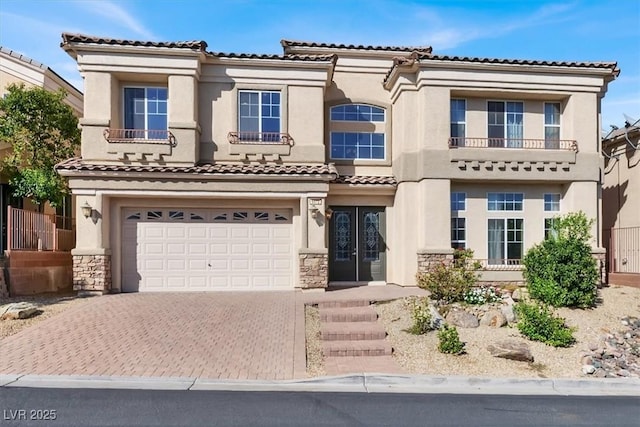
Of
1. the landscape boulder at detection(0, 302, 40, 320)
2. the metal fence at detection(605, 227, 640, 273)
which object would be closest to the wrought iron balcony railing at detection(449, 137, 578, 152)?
the metal fence at detection(605, 227, 640, 273)

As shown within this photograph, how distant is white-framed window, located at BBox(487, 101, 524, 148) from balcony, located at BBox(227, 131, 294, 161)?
6.71 meters

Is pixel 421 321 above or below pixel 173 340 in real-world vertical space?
above

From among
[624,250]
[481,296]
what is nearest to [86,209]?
[481,296]

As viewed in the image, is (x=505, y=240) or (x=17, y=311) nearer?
(x=17, y=311)

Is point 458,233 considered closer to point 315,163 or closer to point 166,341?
point 315,163

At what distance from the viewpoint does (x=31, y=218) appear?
44.0 ft

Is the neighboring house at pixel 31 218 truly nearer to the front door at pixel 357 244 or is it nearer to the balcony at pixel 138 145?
the balcony at pixel 138 145

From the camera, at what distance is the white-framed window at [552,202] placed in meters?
15.0

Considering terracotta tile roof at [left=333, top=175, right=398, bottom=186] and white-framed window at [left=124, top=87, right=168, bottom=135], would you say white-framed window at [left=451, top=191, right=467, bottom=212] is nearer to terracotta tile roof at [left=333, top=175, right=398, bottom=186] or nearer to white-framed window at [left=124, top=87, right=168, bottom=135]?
terracotta tile roof at [left=333, top=175, right=398, bottom=186]

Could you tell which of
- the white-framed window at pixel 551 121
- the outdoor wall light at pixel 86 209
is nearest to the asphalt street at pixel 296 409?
the outdoor wall light at pixel 86 209

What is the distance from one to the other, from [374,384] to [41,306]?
8.73 meters

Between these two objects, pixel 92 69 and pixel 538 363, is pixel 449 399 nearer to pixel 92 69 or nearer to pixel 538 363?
pixel 538 363

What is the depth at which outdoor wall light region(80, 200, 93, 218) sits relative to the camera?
42.3ft

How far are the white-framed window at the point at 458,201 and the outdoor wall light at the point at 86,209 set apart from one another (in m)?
11.0
